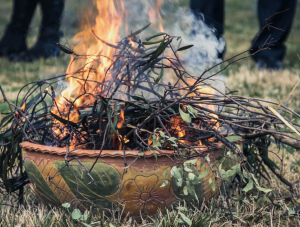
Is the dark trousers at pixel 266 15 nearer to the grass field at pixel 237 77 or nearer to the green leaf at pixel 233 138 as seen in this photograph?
the grass field at pixel 237 77

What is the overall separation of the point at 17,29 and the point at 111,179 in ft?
23.1

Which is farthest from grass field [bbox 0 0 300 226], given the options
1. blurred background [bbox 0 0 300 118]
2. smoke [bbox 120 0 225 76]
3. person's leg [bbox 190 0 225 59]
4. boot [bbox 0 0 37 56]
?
person's leg [bbox 190 0 225 59]

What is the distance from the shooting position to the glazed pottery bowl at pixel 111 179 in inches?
61.8

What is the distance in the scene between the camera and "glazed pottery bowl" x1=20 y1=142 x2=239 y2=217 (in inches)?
61.8

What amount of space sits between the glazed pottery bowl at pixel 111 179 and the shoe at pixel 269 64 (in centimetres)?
471

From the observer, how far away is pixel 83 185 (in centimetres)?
159

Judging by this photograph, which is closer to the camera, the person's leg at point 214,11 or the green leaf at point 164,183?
the green leaf at point 164,183

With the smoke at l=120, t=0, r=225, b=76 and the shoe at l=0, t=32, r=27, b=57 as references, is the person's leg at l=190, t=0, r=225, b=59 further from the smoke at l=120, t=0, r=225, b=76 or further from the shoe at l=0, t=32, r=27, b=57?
the shoe at l=0, t=32, r=27, b=57

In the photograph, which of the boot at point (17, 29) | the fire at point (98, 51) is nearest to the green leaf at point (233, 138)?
the fire at point (98, 51)

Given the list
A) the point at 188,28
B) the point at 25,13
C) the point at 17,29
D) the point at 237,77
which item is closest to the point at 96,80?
the point at 188,28

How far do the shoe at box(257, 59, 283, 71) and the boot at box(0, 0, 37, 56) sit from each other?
4.23 m

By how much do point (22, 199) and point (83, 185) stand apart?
23.2 inches

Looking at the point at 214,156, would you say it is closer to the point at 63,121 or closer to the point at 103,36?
the point at 63,121

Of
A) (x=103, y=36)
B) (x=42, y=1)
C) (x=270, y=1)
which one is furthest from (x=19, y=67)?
(x=103, y=36)
